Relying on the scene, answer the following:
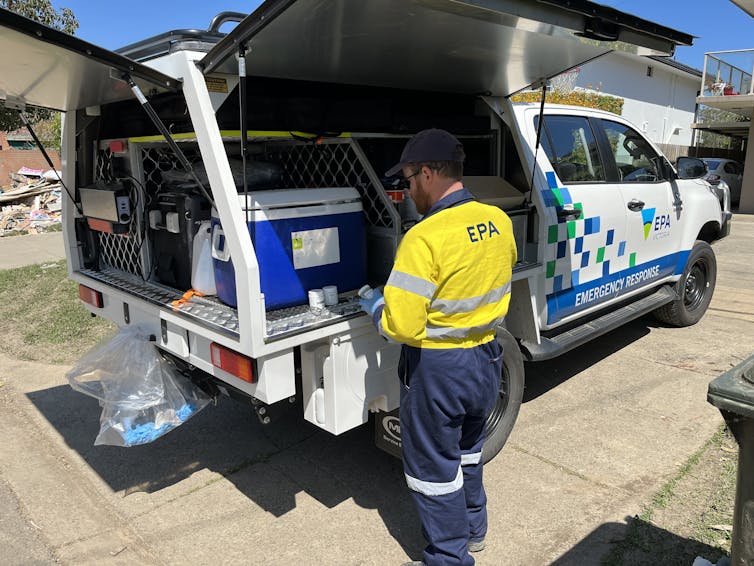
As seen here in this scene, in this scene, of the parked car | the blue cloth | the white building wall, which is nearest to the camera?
the blue cloth

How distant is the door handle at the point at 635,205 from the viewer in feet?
13.9

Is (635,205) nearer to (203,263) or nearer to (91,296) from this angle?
(203,263)

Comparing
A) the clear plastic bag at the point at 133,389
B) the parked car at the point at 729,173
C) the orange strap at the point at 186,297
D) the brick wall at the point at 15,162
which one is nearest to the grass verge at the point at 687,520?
the clear plastic bag at the point at 133,389

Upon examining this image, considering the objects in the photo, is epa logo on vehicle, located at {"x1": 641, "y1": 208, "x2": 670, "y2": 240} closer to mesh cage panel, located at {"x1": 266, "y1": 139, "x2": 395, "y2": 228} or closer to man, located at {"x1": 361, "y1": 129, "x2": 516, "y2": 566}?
mesh cage panel, located at {"x1": 266, "y1": 139, "x2": 395, "y2": 228}

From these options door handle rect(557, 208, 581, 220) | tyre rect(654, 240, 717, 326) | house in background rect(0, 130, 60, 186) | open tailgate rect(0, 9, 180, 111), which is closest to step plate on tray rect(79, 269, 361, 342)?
open tailgate rect(0, 9, 180, 111)

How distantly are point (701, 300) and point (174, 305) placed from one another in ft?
16.1

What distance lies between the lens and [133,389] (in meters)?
2.88

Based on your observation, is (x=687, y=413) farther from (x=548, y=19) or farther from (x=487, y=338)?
(x=548, y=19)

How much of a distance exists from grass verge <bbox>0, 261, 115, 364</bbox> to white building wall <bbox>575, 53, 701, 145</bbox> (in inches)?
742

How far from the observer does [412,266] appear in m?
2.13

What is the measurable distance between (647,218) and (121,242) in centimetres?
363

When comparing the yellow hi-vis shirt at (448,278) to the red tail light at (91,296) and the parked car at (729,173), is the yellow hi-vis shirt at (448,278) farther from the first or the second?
the parked car at (729,173)

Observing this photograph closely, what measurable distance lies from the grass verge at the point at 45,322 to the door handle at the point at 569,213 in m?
3.98

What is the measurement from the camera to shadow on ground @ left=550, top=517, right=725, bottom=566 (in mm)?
2518
